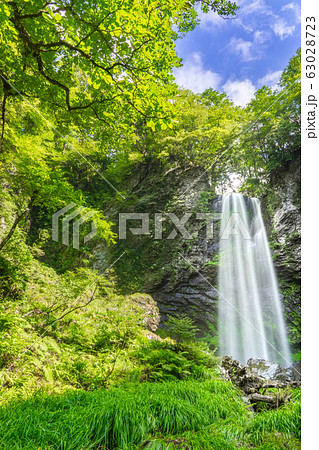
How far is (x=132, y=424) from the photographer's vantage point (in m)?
1.50

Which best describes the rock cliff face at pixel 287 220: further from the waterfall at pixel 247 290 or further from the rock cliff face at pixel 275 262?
the waterfall at pixel 247 290

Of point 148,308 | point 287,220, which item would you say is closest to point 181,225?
point 287,220

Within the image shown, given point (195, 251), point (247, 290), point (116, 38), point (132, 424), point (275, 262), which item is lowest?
point (247, 290)

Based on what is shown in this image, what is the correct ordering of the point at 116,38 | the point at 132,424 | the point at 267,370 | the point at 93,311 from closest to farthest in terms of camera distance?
the point at 132,424 → the point at 116,38 → the point at 93,311 → the point at 267,370

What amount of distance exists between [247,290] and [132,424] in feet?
28.3

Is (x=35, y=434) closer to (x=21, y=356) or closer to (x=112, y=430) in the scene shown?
(x=112, y=430)

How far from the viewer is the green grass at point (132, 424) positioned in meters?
1.28

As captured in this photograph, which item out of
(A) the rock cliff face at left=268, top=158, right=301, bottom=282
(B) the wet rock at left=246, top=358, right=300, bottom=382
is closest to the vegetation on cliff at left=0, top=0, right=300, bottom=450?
(B) the wet rock at left=246, top=358, right=300, bottom=382

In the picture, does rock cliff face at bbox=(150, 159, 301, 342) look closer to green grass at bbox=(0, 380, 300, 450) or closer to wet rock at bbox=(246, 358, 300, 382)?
wet rock at bbox=(246, 358, 300, 382)

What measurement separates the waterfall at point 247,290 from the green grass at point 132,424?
6.71 meters

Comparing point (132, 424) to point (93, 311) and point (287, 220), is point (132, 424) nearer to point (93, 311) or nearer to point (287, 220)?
point (93, 311)

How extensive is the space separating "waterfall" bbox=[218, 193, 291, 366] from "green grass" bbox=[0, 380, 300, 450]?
6710 millimetres

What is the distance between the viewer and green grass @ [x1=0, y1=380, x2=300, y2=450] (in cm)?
128
